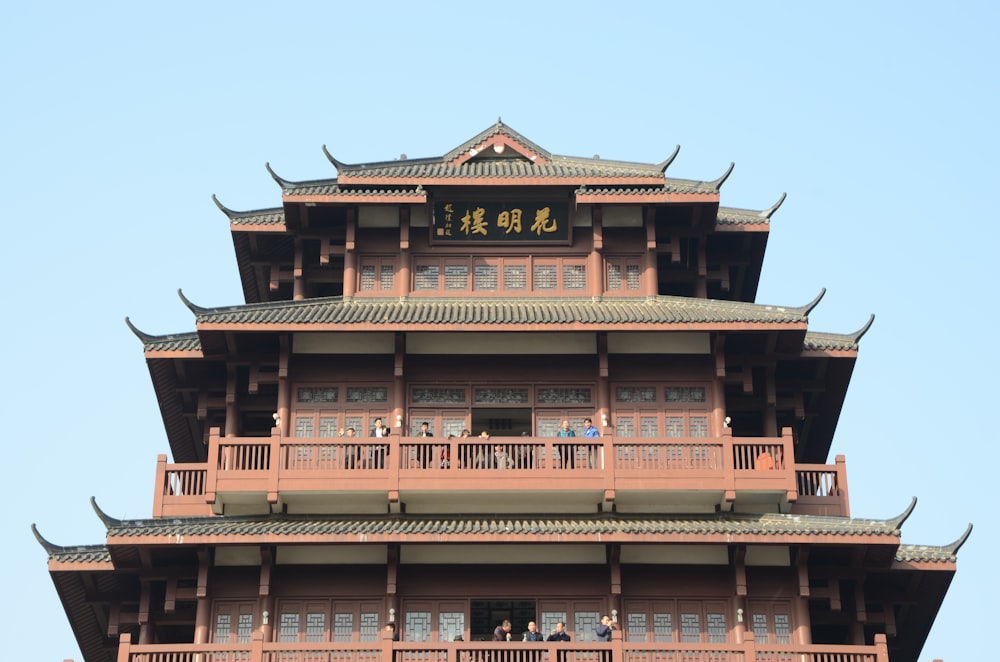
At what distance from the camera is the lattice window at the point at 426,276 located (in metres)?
45.0

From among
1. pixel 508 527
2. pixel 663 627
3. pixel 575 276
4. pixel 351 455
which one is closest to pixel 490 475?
pixel 508 527

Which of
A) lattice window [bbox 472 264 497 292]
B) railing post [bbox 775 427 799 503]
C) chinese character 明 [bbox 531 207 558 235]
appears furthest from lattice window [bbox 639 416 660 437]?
chinese character 明 [bbox 531 207 558 235]

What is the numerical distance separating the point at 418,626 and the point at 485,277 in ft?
30.6

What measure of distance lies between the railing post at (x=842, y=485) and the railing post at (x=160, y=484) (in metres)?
15.1

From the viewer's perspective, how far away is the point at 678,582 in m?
40.6

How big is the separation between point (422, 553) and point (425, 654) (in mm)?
3049

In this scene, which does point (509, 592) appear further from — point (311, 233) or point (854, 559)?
point (311, 233)

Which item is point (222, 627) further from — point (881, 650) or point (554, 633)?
point (881, 650)

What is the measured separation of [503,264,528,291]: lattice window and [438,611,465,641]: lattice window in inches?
344

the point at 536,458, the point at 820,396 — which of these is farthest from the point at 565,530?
the point at 820,396

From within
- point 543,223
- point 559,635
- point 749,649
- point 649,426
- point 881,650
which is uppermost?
point 543,223

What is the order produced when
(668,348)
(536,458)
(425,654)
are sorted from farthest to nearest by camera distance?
1. (668,348)
2. (536,458)
3. (425,654)

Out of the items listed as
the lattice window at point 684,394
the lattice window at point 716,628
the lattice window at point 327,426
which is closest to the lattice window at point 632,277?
the lattice window at point 684,394

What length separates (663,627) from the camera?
40.2m
